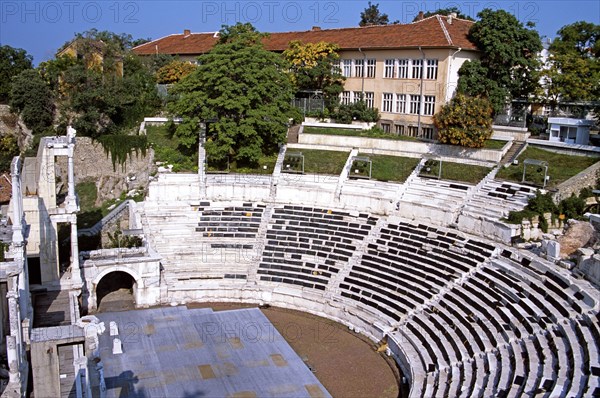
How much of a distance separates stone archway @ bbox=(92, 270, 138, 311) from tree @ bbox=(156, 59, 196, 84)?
20.2 m

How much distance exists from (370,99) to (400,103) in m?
2.60

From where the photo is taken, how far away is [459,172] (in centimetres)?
3288

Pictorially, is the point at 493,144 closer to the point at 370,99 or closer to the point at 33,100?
the point at 370,99

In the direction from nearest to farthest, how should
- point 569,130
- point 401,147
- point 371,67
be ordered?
point 569,130, point 401,147, point 371,67

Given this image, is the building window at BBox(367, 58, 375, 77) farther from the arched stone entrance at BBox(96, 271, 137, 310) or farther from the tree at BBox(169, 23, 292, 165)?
the arched stone entrance at BBox(96, 271, 137, 310)

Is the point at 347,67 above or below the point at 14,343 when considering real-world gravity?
above

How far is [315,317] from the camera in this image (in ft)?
87.0

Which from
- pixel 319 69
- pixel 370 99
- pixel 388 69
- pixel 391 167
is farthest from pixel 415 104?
pixel 319 69

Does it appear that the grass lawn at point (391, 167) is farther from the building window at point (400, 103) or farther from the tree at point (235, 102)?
the tree at point (235, 102)

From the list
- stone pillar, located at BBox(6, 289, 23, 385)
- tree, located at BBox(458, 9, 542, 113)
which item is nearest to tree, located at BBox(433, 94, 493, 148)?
tree, located at BBox(458, 9, 542, 113)

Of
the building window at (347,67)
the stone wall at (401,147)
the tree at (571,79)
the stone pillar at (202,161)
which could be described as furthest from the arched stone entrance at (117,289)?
the tree at (571,79)

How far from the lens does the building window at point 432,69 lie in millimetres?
38062

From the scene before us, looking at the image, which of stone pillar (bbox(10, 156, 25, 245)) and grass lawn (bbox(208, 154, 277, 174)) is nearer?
stone pillar (bbox(10, 156, 25, 245))

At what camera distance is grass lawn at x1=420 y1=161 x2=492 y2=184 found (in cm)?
3209
